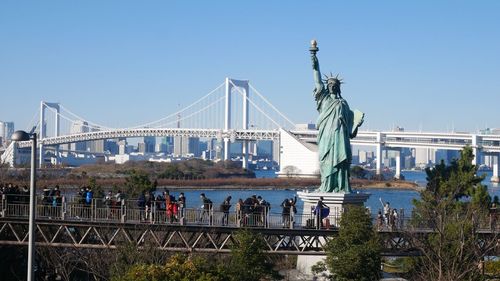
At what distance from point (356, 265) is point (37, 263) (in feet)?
25.6

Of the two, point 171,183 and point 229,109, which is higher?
point 229,109

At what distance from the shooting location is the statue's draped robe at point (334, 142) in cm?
2052

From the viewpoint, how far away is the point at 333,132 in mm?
20672

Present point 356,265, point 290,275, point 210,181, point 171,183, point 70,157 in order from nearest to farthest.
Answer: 1. point 356,265
2. point 290,275
3. point 171,183
4. point 210,181
5. point 70,157

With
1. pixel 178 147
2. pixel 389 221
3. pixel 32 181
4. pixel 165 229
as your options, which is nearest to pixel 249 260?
pixel 165 229

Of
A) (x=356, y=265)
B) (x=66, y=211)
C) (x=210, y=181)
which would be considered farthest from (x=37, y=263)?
(x=210, y=181)

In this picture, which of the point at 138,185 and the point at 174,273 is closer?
the point at 174,273

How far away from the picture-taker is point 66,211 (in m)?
18.2

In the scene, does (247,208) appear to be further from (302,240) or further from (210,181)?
(210,181)

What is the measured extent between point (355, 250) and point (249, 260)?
199 cm

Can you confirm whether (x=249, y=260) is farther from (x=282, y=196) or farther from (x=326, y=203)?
(x=282, y=196)

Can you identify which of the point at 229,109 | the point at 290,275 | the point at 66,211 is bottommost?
the point at 290,275

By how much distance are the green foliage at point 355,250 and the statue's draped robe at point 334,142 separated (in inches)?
161

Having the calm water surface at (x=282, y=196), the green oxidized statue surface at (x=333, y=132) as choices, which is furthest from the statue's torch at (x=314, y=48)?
the calm water surface at (x=282, y=196)
